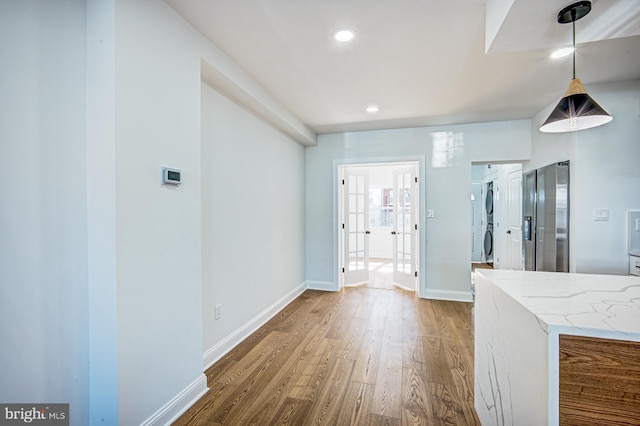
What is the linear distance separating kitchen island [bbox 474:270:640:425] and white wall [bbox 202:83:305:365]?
2062 millimetres

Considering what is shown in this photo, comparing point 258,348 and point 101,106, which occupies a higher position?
point 101,106

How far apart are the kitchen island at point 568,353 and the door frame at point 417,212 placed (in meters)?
2.76

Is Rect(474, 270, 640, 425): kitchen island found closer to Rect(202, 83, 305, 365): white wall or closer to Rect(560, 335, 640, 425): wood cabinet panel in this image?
Rect(560, 335, 640, 425): wood cabinet panel

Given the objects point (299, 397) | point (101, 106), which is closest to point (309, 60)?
point (101, 106)

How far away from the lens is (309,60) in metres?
2.32

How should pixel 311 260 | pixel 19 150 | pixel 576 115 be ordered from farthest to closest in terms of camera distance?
pixel 311 260 < pixel 576 115 < pixel 19 150

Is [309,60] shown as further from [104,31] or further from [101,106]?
[101,106]

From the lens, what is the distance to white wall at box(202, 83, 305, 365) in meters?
2.37

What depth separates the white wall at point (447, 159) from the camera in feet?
12.8

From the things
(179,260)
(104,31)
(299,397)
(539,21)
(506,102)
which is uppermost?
(506,102)

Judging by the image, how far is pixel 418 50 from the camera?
2.16m

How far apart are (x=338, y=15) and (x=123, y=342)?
2.19 metres

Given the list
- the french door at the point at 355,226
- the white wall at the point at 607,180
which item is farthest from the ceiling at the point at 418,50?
the french door at the point at 355,226

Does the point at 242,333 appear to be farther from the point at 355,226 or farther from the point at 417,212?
the point at 417,212
